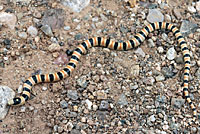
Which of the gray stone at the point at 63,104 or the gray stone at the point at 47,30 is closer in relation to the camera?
the gray stone at the point at 63,104

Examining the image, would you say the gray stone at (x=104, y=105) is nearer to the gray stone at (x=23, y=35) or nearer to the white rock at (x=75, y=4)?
the gray stone at (x=23, y=35)

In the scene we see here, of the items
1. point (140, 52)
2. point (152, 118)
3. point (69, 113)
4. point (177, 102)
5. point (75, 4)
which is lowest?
point (152, 118)

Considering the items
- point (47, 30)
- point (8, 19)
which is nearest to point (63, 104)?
point (47, 30)

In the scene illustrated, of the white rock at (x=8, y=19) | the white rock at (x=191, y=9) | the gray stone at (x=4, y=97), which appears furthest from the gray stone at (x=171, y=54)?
the white rock at (x=8, y=19)

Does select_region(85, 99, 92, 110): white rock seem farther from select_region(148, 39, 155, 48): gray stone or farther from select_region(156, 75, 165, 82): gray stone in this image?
select_region(148, 39, 155, 48): gray stone

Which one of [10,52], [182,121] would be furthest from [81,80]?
[182,121]

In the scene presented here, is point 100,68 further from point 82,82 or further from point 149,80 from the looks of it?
point 149,80
